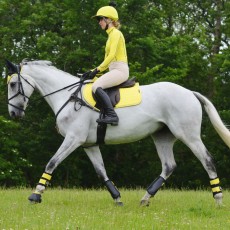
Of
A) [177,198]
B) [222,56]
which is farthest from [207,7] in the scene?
[177,198]

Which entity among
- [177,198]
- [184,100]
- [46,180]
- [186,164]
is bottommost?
[186,164]

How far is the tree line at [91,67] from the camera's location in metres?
27.9

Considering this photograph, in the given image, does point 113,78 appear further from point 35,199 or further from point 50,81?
point 35,199

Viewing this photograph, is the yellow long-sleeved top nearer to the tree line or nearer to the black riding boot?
the black riding boot

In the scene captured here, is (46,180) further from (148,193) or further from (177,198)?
(177,198)

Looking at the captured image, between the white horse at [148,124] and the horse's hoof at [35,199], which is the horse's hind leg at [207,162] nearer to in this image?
the white horse at [148,124]

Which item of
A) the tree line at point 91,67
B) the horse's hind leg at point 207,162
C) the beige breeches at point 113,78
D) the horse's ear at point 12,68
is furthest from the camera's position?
the tree line at point 91,67

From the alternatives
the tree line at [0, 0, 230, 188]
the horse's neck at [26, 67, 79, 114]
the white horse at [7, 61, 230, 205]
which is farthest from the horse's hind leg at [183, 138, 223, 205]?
the tree line at [0, 0, 230, 188]

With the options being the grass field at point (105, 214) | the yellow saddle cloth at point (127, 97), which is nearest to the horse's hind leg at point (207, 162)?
the grass field at point (105, 214)

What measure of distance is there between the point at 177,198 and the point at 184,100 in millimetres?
2443

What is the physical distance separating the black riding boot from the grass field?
5.01ft

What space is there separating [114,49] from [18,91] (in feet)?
6.69

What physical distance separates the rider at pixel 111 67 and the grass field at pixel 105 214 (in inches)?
66.4

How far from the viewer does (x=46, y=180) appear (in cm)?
1007
